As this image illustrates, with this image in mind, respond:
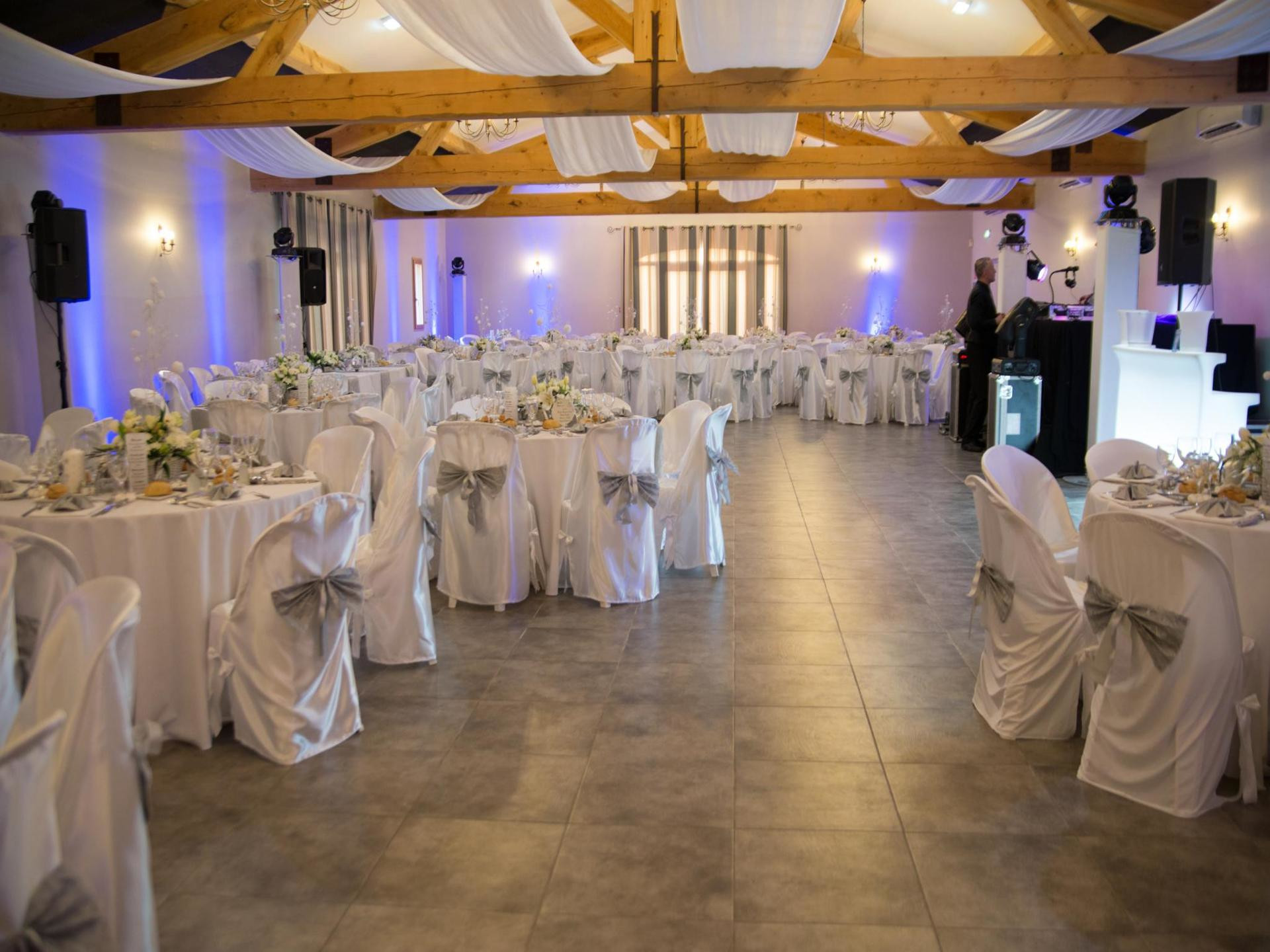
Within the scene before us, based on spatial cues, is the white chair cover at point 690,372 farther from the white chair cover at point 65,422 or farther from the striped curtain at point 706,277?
the striped curtain at point 706,277

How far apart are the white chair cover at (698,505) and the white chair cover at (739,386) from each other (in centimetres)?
681

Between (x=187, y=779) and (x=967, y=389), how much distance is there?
8.74 metres

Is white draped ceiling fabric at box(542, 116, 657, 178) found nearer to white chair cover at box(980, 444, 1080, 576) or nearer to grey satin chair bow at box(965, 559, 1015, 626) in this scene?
white chair cover at box(980, 444, 1080, 576)

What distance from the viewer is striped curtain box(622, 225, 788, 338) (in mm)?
19609

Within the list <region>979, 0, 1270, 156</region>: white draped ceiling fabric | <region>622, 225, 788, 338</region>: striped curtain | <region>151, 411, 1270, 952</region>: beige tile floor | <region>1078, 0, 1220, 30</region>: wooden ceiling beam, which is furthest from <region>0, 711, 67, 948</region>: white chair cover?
<region>622, 225, 788, 338</region>: striped curtain

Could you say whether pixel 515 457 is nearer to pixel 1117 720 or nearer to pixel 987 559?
pixel 987 559

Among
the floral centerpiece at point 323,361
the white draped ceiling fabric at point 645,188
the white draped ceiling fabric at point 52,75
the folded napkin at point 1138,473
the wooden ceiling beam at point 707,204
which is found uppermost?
the wooden ceiling beam at point 707,204

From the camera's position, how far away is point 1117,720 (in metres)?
3.03

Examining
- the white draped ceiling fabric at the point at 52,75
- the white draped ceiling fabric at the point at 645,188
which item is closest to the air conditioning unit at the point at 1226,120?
the white draped ceiling fabric at the point at 645,188

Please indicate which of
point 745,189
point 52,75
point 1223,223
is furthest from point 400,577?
point 745,189

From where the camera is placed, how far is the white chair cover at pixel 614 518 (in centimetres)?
490

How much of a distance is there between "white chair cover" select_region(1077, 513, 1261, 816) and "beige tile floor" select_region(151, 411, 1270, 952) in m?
0.09

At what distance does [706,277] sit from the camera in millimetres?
19891

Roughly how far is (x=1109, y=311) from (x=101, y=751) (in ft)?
26.8
